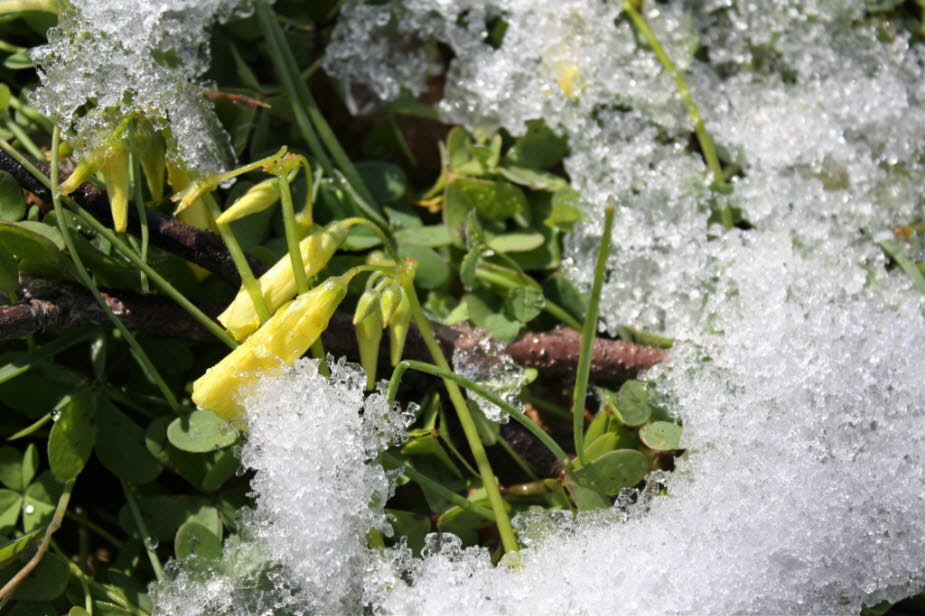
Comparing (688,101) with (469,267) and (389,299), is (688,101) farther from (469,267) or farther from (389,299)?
(389,299)

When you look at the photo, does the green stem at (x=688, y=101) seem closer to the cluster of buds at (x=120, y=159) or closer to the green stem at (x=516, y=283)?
the green stem at (x=516, y=283)

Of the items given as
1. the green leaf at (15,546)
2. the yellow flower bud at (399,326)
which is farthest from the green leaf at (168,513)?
the yellow flower bud at (399,326)

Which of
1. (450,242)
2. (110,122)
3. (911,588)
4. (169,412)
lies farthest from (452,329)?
(911,588)

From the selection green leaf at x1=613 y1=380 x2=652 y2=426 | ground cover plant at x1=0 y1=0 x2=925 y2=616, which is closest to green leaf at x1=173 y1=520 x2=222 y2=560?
ground cover plant at x1=0 y1=0 x2=925 y2=616

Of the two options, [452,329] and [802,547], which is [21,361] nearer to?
[452,329]

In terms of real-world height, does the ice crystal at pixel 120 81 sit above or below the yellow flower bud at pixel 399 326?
above

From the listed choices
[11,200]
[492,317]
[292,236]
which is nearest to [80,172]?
[11,200]
